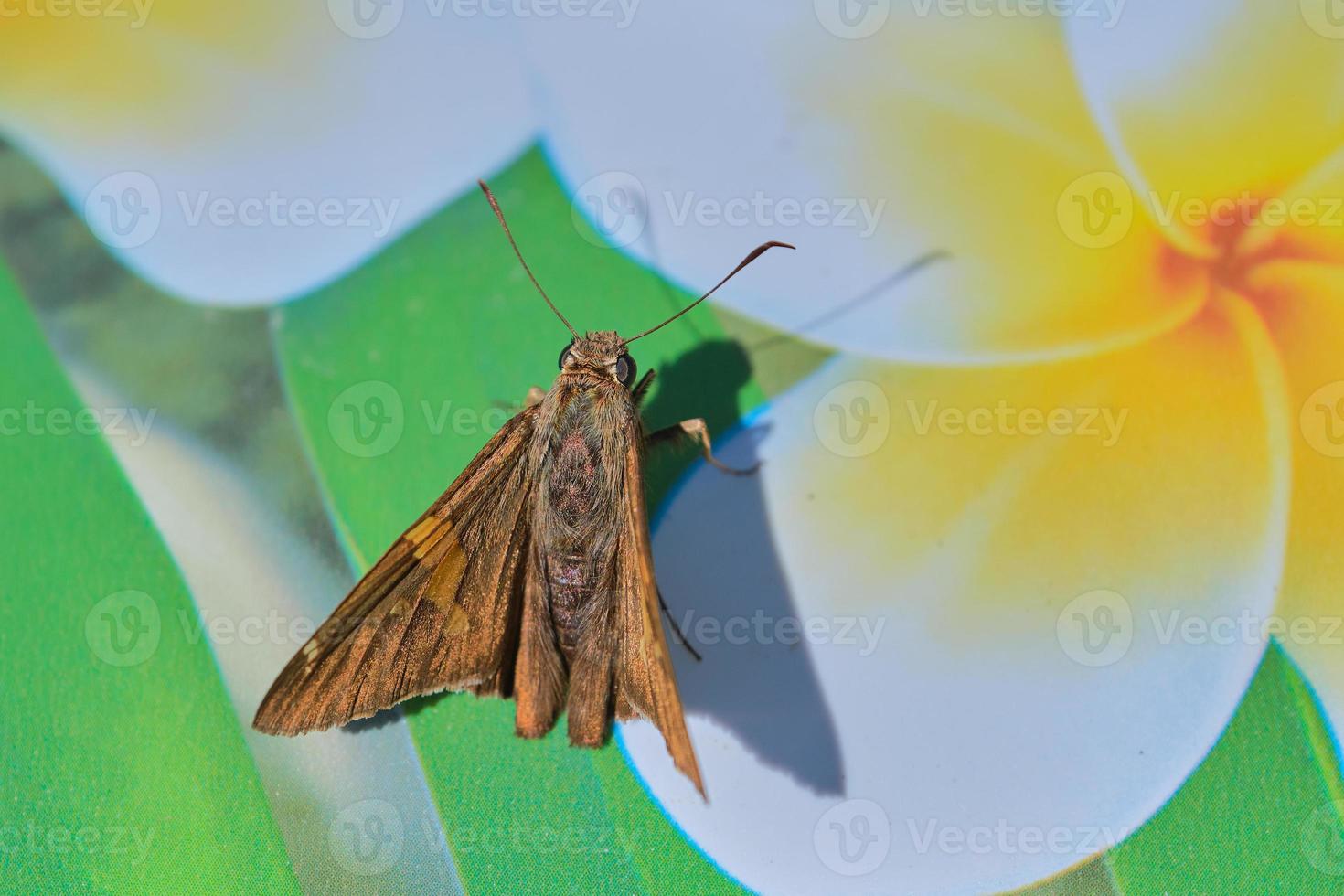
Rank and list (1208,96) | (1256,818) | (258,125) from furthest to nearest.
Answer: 1. (258,125)
2. (1208,96)
3. (1256,818)

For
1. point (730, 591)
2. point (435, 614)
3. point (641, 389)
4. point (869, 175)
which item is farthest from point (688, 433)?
point (869, 175)

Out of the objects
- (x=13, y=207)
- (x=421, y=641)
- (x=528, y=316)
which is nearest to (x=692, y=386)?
(x=528, y=316)

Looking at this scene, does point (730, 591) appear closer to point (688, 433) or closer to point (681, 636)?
point (681, 636)

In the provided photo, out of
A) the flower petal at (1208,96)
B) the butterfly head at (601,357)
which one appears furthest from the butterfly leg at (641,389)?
the flower petal at (1208,96)

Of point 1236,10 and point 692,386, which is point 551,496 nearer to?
point 692,386

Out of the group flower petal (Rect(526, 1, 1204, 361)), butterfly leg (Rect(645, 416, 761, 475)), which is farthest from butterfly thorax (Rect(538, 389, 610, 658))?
flower petal (Rect(526, 1, 1204, 361))

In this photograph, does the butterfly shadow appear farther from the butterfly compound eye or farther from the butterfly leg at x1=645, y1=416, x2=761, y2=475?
the butterfly compound eye
